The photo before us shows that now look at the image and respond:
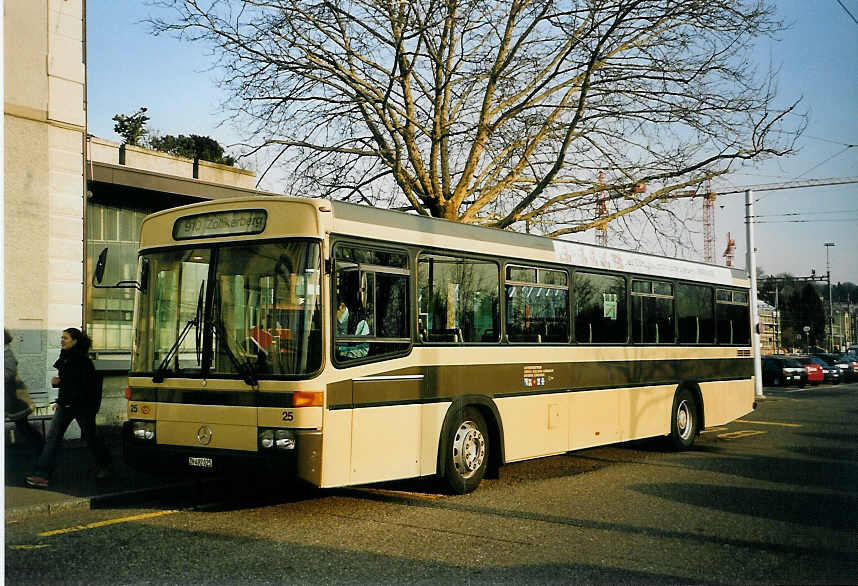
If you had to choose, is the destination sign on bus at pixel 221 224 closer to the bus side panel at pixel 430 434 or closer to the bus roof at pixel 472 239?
the bus roof at pixel 472 239

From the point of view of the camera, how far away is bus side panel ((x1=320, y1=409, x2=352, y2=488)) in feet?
26.3

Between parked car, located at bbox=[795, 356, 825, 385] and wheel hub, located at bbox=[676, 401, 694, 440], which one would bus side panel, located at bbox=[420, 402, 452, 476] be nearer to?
wheel hub, located at bbox=[676, 401, 694, 440]

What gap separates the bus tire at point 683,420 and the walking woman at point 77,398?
28.7ft

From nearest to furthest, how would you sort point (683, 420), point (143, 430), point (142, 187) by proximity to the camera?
point (143, 430) → point (683, 420) → point (142, 187)

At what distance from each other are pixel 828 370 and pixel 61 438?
4561 cm

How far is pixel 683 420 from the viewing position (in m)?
14.8

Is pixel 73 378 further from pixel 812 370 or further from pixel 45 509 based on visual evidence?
pixel 812 370

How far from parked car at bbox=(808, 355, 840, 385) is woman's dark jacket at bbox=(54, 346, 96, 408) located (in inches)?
1708

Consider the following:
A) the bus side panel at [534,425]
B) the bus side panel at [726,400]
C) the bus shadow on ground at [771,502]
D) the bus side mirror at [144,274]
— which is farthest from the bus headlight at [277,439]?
the bus side panel at [726,400]

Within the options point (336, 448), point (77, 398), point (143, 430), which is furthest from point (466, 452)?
point (77, 398)

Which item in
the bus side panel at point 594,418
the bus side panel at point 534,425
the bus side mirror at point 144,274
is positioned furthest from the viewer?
the bus side panel at point 594,418

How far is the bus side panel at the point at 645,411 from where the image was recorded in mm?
13055

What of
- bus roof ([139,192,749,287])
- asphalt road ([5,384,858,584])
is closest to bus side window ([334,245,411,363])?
bus roof ([139,192,749,287])

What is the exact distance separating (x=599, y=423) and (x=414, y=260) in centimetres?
451
